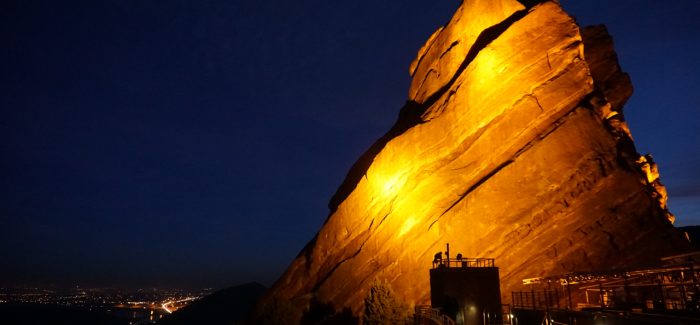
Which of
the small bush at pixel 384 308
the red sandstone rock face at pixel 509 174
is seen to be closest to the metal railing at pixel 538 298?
the red sandstone rock face at pixel 509 174

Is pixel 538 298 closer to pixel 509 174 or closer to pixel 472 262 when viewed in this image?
pixel 472 262

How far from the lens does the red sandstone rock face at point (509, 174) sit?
31.8m

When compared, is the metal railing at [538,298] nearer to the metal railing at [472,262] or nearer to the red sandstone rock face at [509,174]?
the red sandstone rock face at [509,174]

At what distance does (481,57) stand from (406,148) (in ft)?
32.2

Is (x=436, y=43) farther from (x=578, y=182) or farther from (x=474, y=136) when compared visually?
(x=578, y=182)

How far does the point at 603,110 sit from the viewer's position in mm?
34750

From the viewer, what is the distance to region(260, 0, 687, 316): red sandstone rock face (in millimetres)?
31828

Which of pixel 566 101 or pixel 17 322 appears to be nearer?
pixel 566 101

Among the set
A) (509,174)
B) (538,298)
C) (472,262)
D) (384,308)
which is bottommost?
(384,308)

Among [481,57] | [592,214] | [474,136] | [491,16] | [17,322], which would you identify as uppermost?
[491,16]

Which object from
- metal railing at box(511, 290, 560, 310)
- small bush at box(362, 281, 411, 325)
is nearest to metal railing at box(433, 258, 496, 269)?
metal railing at box(511, 290, 560, 310)

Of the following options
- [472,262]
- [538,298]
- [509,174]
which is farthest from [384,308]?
[509,174]

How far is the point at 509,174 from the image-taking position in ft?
114

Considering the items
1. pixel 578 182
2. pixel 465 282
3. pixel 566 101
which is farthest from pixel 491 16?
pixel 465 282
